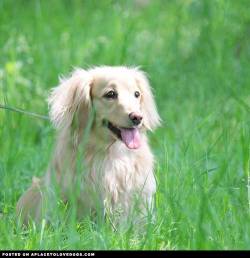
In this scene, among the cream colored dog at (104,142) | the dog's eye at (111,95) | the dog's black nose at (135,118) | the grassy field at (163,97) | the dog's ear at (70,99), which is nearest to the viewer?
the grassy field at (163,97)

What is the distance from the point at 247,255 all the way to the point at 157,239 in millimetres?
629

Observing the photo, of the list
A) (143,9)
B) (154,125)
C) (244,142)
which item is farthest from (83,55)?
(244,142)

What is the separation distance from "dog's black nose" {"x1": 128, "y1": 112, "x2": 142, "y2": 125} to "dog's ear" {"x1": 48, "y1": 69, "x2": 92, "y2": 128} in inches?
17.2

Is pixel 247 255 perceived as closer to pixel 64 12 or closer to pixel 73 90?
pixel 73 90

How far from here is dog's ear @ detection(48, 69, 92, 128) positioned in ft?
18.0

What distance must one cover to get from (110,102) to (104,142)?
264 mm

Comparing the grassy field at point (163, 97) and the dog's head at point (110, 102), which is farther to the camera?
the dog's head at point (110, 102)

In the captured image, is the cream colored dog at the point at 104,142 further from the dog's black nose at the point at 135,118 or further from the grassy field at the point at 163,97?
the grassy field at the point at 163,97

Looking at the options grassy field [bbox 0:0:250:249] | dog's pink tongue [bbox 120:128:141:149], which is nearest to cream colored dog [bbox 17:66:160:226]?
dog's pink tongue [bbox 120:128:141:149]

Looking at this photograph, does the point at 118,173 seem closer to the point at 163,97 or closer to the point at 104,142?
the point at 104,142

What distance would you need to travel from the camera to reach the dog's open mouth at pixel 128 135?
5.26 metres

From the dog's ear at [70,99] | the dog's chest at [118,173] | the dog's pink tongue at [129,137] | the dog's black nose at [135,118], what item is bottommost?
the dog's chest at [118,173]

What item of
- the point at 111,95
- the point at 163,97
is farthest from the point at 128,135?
the point at 163,97

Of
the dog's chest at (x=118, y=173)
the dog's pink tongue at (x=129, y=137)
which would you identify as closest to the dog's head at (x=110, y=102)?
the dog's pink tongue at (x=129, y=137)
